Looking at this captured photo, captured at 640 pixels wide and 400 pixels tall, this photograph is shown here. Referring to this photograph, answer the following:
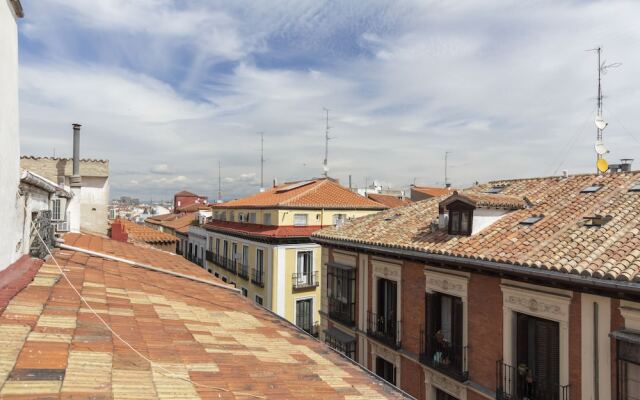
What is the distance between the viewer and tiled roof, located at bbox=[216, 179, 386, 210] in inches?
1030

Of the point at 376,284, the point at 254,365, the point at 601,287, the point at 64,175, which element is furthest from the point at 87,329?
the point at 64,175

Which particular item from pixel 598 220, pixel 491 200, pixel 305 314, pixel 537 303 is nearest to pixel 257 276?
pixel 305 314

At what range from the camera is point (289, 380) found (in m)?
4.06

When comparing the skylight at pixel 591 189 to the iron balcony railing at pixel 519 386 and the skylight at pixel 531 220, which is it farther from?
the iron balcony railing at pixel 519 386

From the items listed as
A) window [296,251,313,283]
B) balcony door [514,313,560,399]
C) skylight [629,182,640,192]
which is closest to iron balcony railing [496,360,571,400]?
balcony door [514,313,560,399]

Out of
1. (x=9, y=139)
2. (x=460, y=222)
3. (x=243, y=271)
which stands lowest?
(x=243, y=271)

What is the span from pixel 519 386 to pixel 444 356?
2.21 meters

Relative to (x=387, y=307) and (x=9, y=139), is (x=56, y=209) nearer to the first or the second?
(x=9, y=139)

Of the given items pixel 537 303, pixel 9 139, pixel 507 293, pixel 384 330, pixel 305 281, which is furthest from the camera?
pixel 305 281

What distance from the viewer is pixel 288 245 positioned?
24.6 metres

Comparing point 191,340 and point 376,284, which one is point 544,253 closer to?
point 376,284

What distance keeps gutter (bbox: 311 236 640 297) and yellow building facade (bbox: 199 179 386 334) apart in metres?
11.1

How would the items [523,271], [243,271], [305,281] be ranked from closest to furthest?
[523,271], [305,281], [243,271]

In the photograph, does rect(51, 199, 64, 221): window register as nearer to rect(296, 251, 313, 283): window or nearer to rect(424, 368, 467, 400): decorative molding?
rect(424, 368, 467, 400): decorative molding
